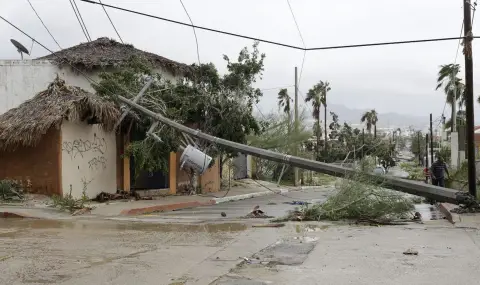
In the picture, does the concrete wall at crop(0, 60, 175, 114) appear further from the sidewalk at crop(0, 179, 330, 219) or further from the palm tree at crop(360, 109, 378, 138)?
the palm tree at crop(360, 109, 378, 138)

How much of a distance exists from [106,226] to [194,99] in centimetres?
1023

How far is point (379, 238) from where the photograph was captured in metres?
9.74

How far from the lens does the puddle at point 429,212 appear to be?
43.3 ft

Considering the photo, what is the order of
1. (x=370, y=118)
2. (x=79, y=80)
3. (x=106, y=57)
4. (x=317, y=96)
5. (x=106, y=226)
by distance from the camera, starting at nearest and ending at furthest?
(x=106, y=226) → (x=79, y=80) → (x=106, y=57) → (x=317, y=96) → (x=370, y=118)

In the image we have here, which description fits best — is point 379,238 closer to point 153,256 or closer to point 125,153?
point 153,256

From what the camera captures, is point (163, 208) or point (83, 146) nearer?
point (163, 208)

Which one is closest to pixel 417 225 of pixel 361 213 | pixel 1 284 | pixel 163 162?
pixel 361 213

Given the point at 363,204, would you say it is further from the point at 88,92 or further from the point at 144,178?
the point at 144,178

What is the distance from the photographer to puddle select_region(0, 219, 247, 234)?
11.4 metres

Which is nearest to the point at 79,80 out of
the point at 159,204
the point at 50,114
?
the point at 50,114

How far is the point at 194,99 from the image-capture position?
850 inches

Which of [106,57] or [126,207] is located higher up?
[106,57]

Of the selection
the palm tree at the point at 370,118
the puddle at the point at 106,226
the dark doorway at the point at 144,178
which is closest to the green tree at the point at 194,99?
the dark doorway at the point at 144,178

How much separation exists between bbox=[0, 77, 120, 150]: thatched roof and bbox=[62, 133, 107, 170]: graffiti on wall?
2.40ft
